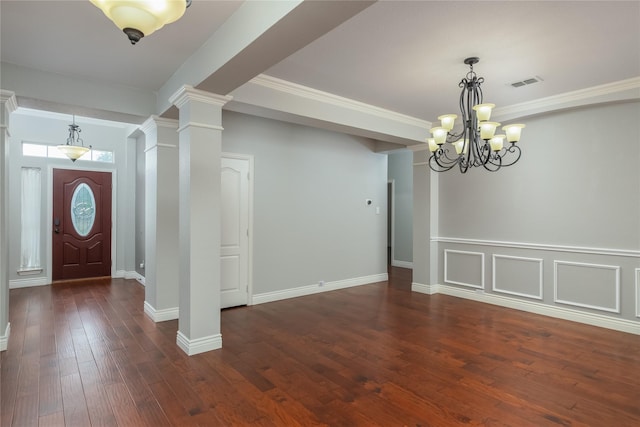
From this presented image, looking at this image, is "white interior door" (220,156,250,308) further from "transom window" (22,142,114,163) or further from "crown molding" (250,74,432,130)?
"transom window" (22,142,114,163)

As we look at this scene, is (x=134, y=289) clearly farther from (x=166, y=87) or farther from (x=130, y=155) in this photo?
(x=166, y=87)

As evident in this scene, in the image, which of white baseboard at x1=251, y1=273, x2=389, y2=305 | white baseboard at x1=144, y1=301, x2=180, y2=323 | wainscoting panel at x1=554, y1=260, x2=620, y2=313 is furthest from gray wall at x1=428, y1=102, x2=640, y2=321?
white baseboard at x1=144, y1=301, x2=180, y2=323

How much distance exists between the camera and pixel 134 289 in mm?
6000

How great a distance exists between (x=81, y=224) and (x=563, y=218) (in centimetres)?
804

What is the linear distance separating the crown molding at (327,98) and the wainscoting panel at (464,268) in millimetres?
2173

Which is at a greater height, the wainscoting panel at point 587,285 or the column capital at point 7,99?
the column capital at point 7,99

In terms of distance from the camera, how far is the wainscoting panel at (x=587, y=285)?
13.4ft

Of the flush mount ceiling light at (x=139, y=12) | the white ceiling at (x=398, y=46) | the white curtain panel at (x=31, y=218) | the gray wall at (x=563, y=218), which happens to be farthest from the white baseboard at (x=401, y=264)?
the flush mount ceiling light at (x=139, y=12)

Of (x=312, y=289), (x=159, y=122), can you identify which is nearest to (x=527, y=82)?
(x=312, y=289)

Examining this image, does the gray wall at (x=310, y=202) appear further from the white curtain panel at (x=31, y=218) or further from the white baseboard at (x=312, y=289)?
the white curtain panel at (x=31, y=218)

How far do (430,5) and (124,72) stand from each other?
3018mm

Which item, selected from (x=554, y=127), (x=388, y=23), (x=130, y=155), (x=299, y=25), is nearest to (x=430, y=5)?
(x=388, y=23)

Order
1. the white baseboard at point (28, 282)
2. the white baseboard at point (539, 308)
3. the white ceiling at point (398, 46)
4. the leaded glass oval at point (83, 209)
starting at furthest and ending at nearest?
the leaded glass oval at point (83, 209) < the white baseboard at point (28, 282) < the white baseboard at point (539, 308) < the white ceiling at point (398, 46)

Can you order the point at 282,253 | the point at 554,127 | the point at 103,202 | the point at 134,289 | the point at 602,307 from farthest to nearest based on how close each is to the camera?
the point at 103,202
the point at 134,289
the point at 282,253
the point at 554,127
the point at 602,307
